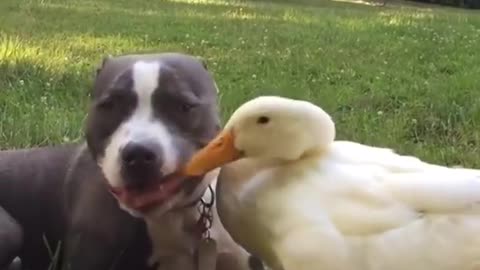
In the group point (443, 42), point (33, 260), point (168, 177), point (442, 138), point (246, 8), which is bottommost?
point (246, 8)

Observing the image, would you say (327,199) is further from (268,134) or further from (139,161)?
(139,161)

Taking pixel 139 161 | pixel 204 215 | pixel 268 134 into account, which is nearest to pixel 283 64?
pixel 204 215

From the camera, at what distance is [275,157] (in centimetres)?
275

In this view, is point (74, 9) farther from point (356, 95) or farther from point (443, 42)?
point (356, 95)

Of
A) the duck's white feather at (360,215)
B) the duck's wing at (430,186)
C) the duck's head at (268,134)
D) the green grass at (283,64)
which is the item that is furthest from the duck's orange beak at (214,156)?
the green grass at (283,64)

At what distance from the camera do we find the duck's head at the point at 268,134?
267 cm

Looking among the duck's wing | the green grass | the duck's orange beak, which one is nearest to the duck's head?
the duck's orange beak

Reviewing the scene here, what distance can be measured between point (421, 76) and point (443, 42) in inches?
89.9

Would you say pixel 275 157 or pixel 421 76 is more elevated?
pixel 275 157

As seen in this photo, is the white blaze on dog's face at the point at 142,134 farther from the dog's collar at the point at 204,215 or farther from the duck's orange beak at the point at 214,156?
the dog's collar at the point at 204,215

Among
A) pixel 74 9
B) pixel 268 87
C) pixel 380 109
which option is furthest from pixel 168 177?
pixel 74 9

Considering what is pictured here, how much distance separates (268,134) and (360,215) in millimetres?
320

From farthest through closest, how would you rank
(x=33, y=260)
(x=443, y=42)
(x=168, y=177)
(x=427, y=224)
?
1. (x=443, y=42)
2. (x=33, y=260)
3. (x=168, y=177)
4. (x=427, y=224)

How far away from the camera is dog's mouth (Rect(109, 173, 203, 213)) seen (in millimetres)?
2682
